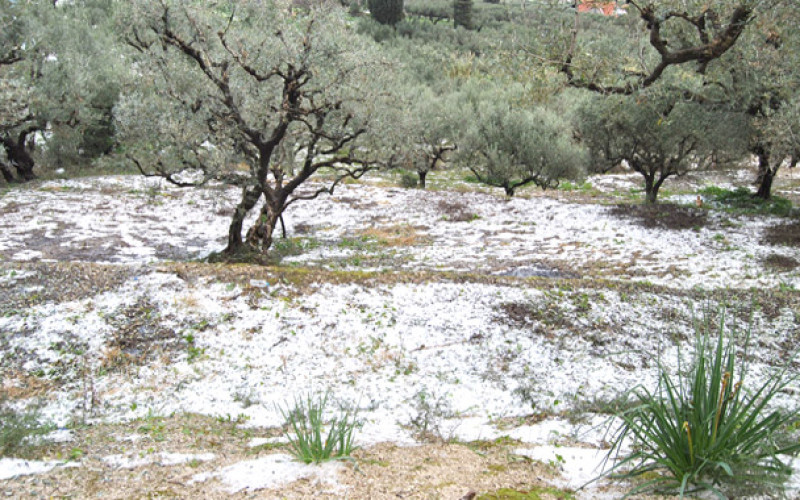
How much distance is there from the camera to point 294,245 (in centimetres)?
1614

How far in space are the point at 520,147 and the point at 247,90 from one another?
14196mm

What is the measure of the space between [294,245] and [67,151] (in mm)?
15221

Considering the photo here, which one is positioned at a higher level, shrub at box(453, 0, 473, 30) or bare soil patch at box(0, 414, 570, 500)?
shrub at box(453, 0, 473, 30)

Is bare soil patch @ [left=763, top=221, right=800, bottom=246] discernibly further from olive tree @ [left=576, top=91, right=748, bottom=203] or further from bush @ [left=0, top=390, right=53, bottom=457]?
bush @ [left=0, top=390, right=53, bottom=457]

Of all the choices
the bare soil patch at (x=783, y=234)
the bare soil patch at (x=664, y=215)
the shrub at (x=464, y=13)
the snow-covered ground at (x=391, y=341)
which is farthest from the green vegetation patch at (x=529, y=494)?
the shrub at (x=464, y=13)

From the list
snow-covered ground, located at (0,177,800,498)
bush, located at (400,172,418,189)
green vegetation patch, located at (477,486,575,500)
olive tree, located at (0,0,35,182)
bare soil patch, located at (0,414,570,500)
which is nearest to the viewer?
green vegetation patch, located at (477,486,575,500)

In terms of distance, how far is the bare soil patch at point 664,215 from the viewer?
52.4 ft

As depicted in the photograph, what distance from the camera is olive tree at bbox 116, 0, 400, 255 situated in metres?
11.0

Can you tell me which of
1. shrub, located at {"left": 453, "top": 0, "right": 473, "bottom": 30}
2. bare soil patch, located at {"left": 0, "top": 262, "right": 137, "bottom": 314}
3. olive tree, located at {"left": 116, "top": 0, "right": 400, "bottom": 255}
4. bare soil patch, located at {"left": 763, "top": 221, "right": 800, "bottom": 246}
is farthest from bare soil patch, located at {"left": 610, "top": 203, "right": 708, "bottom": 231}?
shrub, located at {"left": 453, "top": 0, "right": 473, "bottom": 30}

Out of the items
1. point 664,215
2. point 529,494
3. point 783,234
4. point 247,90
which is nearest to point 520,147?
point 664,215

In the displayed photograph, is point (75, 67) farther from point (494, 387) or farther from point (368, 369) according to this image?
point (494, 387)

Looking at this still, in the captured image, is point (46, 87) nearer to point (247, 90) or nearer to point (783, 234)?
point (247, 90)

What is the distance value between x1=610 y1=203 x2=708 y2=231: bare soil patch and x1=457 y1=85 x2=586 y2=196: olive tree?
4.69 m

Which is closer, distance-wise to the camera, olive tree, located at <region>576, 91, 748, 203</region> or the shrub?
olive tree, located at <region>576, 91, 748, 203</region>
